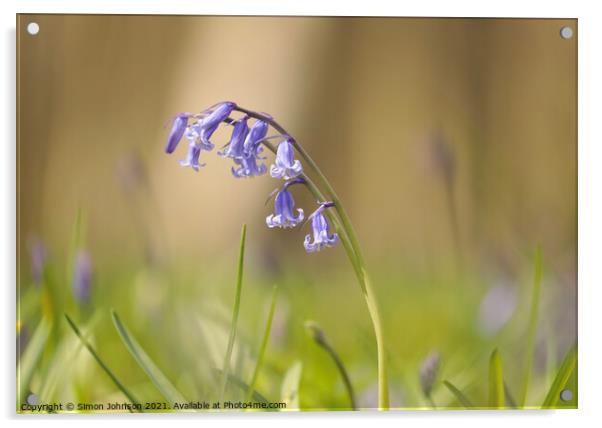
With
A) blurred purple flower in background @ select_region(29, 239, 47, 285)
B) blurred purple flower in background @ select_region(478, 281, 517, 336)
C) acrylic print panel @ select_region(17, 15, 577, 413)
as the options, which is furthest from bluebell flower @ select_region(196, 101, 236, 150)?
blurred purple flower in background @ select_region(478, 281, 517, 336)

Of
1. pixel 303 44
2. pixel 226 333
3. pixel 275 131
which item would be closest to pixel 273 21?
pixel 303 44

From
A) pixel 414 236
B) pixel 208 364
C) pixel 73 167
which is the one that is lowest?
pixel 208 364

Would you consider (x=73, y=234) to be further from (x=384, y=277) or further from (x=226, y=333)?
(x=384, y=277)

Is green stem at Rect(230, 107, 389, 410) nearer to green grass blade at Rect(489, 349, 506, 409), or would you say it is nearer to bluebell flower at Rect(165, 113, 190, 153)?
bluebell flower at Rect(165, 113, 190, 153)

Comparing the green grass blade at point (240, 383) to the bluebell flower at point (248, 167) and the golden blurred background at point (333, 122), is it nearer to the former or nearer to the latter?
the golden blurred background at point (333, 122)

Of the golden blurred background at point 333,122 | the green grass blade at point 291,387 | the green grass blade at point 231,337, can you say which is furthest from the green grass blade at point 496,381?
the green grass blade at point 231,337
